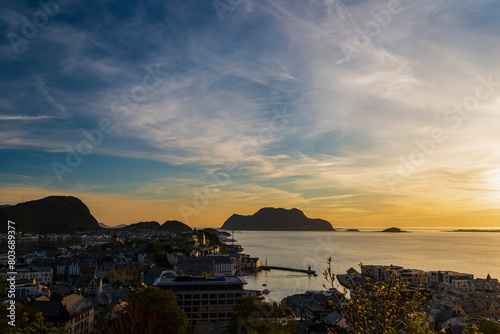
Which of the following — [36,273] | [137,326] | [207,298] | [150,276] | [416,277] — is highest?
[137,326]

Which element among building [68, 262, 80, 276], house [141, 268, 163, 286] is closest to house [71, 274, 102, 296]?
house [141, 268, 163, 286]

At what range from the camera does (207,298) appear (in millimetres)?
39938

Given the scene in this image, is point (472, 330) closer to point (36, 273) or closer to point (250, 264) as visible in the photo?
point (36, 273)

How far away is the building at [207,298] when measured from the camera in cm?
3956

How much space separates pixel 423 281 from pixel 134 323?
231ft

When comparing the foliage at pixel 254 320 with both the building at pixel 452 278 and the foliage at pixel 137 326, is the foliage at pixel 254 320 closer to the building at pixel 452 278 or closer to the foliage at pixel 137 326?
the foliage at pixel 137 326

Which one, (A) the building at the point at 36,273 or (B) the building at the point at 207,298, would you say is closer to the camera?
(B) the building at the point at 207,298

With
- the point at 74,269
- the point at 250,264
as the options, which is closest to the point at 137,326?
the point at 74,269

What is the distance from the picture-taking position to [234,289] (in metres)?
40.5

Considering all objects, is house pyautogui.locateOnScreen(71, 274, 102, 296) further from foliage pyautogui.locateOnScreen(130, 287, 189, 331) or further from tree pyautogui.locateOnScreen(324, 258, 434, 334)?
tree pyautogui.locateOnScreen(324, 258, 434, 334)

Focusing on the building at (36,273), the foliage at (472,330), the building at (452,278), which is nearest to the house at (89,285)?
the building at (36,273)

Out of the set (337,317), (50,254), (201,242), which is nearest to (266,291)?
(337,317)

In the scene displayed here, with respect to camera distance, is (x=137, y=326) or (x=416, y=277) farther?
(x=416, y=277)

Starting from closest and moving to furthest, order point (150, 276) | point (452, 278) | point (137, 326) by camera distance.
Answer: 1. point (137, 326)
2. point (150, 276)
3. point (452, 278)
